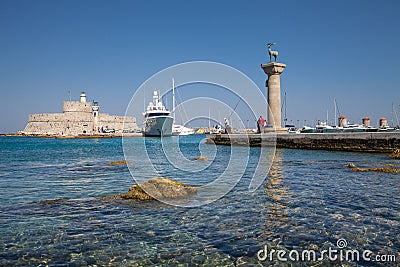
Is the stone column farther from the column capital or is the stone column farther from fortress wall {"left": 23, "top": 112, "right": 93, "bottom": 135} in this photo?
fortress wall {"left": 23, "top": 112, "right": 93, "bottom": 135}

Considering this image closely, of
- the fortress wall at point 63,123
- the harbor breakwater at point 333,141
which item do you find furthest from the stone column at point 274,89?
the fortress wall at point 63,123

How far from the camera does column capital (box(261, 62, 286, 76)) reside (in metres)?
30.2

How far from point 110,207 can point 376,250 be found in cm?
552

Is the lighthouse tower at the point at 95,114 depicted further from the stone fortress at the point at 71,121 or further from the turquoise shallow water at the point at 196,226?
the turquoise shallow water at the point at 196,226

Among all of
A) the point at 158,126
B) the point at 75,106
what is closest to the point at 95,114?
the point at 75,106

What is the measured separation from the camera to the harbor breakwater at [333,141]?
2220 centimetres

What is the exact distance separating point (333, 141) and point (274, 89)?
24.8 feet

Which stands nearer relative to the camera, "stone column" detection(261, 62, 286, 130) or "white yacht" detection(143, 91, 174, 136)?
"stone column" detection(261, 62, 286, 130)

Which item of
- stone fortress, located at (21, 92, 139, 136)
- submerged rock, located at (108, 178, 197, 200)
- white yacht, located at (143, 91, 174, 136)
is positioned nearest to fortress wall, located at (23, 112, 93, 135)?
stone fortress, located at (21, 92, 139, 136)

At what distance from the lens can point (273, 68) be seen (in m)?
30.2

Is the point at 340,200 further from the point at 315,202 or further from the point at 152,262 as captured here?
the point at 152,262

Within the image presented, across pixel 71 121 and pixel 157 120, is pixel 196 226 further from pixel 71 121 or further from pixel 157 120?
pixel 71 121

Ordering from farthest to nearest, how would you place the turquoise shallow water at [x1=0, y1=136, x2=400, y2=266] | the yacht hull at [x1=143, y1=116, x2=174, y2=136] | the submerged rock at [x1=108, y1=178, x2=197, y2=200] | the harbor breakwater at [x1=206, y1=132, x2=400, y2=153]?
the yacht hull at [x1=143, y1=116, x2=174, y2=136] → the harbor breakwater at [x1=206, y1=132, x2=400, y2=153] → the submerged rock at [x1=108, y1=178, x2=197, y2=200] → the turquoise shallow water at [x1=0, y1=136, x2=400, y2=266]

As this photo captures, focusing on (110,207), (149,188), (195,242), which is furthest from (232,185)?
(195,242)
